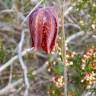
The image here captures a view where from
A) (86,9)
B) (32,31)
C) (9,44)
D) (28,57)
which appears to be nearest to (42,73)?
(28,57)

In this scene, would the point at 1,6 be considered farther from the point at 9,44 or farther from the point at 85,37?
the point at 85,37

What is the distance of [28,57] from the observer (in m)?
3.71

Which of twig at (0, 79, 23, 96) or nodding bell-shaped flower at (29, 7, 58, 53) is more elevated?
nodding bell-shaped flower at (29, 7, 58, 53)

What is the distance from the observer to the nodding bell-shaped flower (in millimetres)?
1488

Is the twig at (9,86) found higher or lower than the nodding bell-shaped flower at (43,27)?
lower

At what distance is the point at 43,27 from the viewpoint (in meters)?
1.51

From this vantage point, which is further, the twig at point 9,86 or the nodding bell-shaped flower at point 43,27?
the twig at point 9,86

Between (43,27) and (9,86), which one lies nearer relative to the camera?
(43,27)

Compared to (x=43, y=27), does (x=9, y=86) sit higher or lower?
lower

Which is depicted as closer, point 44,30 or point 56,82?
point 44,30

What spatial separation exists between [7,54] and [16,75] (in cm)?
20

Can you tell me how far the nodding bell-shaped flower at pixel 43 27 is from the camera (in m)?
1.49

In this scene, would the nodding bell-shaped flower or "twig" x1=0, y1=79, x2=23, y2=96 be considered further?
"twig" x1=0, y1=79, x2=23, y2=96

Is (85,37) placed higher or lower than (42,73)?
higher
